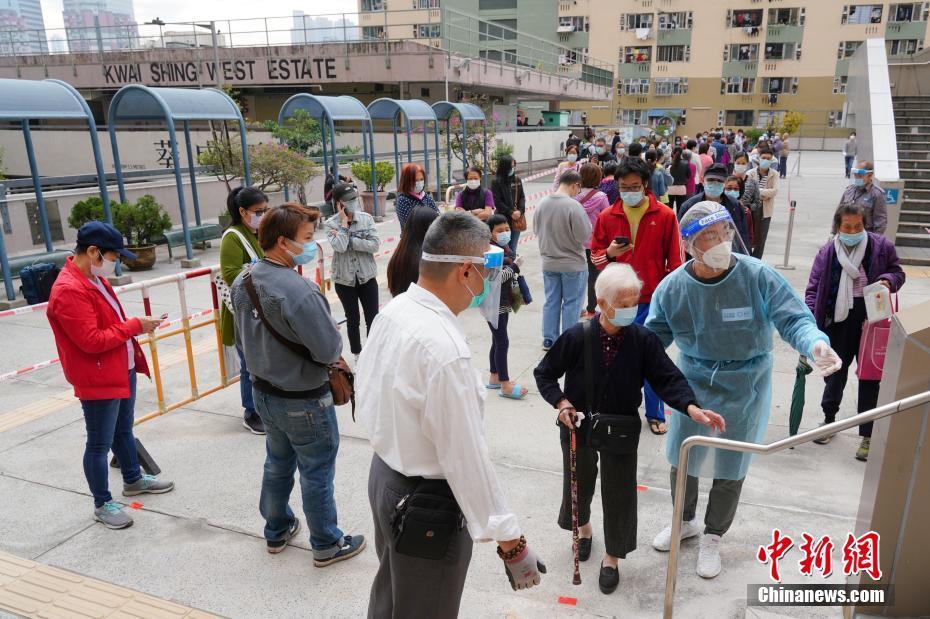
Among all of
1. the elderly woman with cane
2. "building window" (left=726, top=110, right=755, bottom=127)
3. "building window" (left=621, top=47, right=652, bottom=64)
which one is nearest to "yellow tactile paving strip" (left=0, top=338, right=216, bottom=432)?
the elderly woman with cane

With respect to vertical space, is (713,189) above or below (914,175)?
above

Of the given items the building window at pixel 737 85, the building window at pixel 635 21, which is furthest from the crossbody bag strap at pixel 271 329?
the building window at pixel 635 21

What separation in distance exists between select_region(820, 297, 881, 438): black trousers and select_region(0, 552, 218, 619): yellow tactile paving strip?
450cm

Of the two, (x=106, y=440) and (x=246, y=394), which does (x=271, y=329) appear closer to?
(x=106, y=440)

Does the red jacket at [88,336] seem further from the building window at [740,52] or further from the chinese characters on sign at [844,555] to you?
the building window at [740,52]

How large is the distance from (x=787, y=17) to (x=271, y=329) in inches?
2289

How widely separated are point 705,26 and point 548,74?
2410 cm

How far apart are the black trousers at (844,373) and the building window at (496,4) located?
183 feet

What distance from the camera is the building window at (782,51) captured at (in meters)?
50.5

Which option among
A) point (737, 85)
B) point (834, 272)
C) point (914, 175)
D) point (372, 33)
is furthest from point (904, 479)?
point (737, 85)

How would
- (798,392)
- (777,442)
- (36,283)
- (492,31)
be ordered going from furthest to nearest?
(492,31) → (36,283) → (798,392) → (777,442)

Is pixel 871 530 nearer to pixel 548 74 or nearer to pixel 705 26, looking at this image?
pixel 548 74

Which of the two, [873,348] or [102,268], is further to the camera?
[873,348]

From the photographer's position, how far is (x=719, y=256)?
10.2 ft
